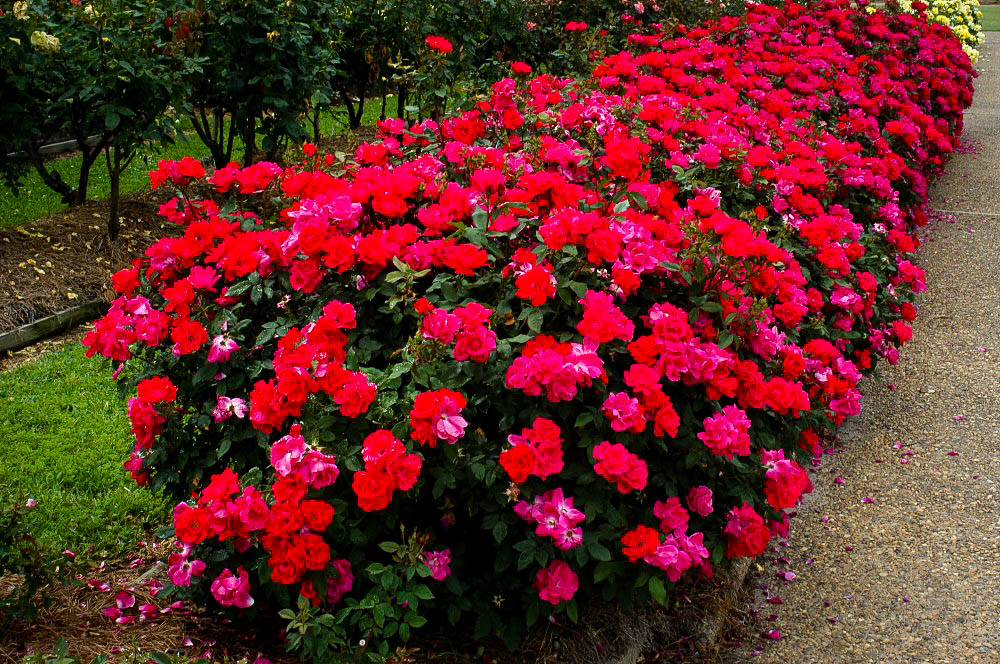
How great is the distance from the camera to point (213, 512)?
6.24 feet

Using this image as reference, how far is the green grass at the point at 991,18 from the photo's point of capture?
23689 mm

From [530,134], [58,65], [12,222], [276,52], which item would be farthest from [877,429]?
[12,222]

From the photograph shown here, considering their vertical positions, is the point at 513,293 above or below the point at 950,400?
above

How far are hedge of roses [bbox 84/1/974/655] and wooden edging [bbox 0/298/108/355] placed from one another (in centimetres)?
206

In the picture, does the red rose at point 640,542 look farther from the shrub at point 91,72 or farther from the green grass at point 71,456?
the shrub at point 91,72

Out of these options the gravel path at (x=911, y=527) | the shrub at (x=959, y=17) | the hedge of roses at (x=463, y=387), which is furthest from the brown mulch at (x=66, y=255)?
the shrub at (x=959, y=17)

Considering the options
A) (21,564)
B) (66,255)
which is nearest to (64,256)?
(66,255)

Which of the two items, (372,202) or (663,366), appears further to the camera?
(372,202)

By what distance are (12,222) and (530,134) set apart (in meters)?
3.68

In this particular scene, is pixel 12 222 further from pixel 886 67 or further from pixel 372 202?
pixel 886 67

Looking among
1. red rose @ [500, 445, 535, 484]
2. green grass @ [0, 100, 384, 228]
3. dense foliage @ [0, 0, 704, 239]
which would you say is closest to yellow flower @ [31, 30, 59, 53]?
dense foliage @ [0, 0, 704, 239]

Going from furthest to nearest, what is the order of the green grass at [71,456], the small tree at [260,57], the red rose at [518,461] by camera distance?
the small tree at [260,57]
the green grass at [71,456]
the red rose at [518,461]

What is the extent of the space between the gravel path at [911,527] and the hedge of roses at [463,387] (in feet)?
1.43

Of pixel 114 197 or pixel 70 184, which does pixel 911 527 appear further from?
pixel 70 184
